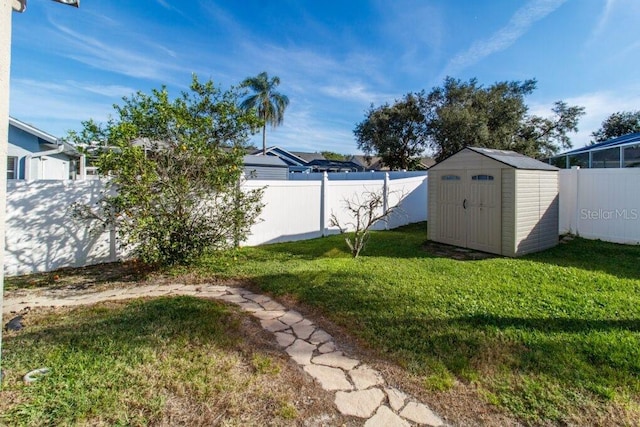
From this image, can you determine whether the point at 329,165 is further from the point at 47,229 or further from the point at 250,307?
the point at 250,307

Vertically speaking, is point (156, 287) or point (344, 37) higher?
point (344, 37)

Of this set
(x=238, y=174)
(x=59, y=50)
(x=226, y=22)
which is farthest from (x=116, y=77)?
(x=238, y=174)

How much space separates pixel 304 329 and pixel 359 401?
1.25 metres

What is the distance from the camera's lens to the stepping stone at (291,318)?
3.57 m

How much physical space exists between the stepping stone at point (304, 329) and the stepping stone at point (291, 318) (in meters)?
0.08

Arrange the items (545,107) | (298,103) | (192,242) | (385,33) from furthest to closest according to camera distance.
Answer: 1. (298,103)
2. (545,107)
3. (385,33)
4. (192,242)

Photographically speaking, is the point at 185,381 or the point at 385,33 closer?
the point at 185,381

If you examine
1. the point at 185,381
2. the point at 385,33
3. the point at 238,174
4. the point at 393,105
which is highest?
the point at 393,105

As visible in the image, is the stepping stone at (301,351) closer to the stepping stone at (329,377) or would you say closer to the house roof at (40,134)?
the stepping stone at (329,377)

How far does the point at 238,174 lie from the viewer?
5910 millimetres

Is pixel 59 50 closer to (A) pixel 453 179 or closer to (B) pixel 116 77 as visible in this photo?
(B) pixel 116 77

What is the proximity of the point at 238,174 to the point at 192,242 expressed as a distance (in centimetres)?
148

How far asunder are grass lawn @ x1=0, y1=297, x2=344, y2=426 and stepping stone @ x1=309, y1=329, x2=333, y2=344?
0.42 meters

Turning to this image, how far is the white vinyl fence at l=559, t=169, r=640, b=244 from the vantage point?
7070 millimetres
